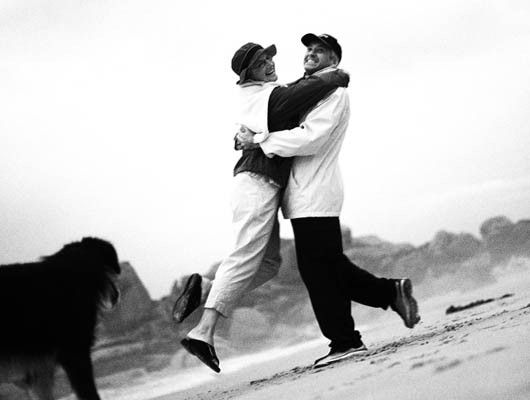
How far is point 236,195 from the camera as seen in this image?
3240mm

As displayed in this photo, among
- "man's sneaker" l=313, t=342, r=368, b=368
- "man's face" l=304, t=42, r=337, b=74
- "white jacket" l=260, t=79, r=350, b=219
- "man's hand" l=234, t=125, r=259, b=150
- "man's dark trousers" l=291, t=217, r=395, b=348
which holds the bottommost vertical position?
"man's sneaker" l=313, t=342, r=368, b=368

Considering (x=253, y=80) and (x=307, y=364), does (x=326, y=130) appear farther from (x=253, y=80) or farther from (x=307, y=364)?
(x=307, y=364)

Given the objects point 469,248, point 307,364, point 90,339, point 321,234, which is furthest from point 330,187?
point 469,248

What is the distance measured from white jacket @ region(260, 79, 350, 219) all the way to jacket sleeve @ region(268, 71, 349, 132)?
30 millimetres

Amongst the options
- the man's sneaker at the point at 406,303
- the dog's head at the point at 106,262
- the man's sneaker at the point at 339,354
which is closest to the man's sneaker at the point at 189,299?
the dog's head at the point at 106,262

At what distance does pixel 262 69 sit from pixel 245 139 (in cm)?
29

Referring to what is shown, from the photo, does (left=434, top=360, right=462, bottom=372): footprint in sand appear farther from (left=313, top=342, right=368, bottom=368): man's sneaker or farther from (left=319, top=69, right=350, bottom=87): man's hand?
(left=319, top=69, right=350, bottom=87): man's hand

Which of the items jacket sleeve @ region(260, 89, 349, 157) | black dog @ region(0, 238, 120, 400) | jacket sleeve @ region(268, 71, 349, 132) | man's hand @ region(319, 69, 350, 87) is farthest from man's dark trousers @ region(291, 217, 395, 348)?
black dog @ region(0, 238, 120, 400)

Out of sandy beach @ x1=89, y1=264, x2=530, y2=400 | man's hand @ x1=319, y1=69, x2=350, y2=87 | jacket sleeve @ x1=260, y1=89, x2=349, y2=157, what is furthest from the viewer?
man's hand @ x1=319, y1=69, x2=350, y2=87

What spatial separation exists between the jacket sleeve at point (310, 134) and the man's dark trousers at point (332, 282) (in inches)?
10.1

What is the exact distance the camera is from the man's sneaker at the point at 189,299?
3217mm

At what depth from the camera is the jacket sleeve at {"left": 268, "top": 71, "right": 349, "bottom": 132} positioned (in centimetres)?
320

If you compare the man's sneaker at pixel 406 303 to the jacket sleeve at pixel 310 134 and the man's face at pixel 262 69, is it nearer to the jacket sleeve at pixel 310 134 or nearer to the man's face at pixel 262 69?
the jacket sleeve at pixel 310 134

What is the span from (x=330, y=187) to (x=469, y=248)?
293 centimetres
